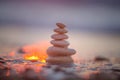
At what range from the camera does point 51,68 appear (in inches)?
755

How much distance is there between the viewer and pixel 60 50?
2092cm

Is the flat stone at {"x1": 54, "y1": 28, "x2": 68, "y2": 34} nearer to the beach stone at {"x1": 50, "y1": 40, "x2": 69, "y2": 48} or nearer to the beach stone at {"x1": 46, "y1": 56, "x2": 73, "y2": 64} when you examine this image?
the beach stone at {"x1": 50, "y1": 40, "x2": 69, "y2": 48}

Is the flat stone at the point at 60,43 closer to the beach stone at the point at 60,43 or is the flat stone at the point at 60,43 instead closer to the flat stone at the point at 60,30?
the beach stone at the point at 60,43

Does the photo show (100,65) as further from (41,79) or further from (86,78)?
(41,79)

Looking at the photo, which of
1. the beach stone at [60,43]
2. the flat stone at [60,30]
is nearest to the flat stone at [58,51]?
the beach stone at [60,43]

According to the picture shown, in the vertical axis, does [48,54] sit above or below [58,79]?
above

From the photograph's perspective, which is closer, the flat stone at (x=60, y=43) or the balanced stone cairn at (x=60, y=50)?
the balanced stone cairn at (x=60, y=50)

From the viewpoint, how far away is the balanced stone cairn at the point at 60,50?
68.5ft

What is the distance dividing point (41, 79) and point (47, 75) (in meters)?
1.05

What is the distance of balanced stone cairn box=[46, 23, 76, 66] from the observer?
2089 centimetres

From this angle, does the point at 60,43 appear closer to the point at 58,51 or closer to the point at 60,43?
the point at 60,43

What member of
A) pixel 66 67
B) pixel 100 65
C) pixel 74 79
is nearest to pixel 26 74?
pixel 74 79

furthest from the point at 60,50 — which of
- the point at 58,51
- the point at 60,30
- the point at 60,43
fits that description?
the point at 60,30

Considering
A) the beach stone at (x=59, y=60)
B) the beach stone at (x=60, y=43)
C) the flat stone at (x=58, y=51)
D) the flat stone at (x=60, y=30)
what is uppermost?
the flat stone at (x=60, y=30)
